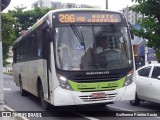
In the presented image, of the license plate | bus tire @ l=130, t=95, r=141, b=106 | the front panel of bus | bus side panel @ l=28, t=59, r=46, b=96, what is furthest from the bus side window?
bus tire @ l=130, t=95, r=141, b=106

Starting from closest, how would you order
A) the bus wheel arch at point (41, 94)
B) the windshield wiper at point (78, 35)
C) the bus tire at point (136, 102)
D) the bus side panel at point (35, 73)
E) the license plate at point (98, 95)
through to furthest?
1. the license plate at point (98, 95)
2. the windshield wiper at point (78, 35)
3. the bus side panel at point (35, 73)
4. the bus wheel arch at point (41, 94)
5. the bus tire at point (136, 102)

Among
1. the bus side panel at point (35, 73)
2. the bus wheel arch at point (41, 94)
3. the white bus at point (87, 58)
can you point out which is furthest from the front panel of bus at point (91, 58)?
the bus wheel arch at point (41, 94)

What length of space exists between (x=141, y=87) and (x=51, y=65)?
3772 millimetres

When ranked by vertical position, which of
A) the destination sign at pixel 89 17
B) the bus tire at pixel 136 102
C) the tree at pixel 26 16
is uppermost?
the tree at pixel 26 16

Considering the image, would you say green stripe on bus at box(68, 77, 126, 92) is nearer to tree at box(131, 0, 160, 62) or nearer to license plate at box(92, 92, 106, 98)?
license plate at box(92, 92, 106, 98)

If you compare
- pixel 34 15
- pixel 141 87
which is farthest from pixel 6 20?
pixel 34 15

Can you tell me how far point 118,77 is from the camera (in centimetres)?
1045

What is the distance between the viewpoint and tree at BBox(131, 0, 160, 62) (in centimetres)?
1579

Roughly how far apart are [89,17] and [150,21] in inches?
251

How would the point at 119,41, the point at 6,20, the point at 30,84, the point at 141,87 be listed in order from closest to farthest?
the point at 119,41 → the point at 141,87 → the point at 30,84 → the point at 6,20

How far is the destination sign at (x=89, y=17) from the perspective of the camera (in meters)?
10.6

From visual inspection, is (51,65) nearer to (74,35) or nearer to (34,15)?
(74,35)

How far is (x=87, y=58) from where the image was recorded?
10.2 metres

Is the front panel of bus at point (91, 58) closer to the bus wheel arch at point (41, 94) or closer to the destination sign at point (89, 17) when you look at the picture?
the destination sign at point (89, 17)
